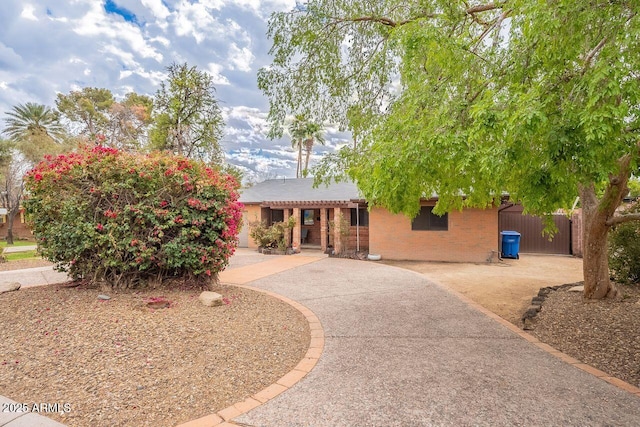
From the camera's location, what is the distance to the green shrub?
22.1 ft

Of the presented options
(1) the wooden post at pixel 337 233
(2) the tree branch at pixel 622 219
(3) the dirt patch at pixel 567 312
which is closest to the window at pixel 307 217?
(1) the wooden post at pixel 337 233

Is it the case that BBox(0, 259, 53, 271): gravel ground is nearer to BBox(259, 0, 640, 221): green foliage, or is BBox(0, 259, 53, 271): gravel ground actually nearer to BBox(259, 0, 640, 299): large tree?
BBox(259, 0, 640, 299): large tree

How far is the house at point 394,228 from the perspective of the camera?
12.3 meters

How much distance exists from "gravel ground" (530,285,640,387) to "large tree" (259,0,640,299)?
566 millimetres

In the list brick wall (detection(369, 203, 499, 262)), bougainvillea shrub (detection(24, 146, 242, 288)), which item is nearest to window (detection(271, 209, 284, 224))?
brick wall (detection(369, 203, 499, 262))

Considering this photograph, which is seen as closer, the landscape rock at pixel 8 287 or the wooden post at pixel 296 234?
the landscape rock at pixel 8 287

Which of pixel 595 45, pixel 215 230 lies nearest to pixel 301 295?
pixel 215 230

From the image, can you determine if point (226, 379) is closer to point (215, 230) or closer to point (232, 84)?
point (215, 230)

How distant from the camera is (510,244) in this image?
509 inches

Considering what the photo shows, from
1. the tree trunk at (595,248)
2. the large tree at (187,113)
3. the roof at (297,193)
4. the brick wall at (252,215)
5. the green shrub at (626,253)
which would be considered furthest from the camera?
the large tree at (187,113)

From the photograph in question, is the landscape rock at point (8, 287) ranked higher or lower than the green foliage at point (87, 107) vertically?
lower

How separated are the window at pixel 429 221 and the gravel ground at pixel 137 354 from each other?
891 cm

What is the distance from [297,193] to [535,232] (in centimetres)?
1136

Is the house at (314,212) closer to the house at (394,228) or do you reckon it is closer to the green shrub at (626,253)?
the house at (394,228)
